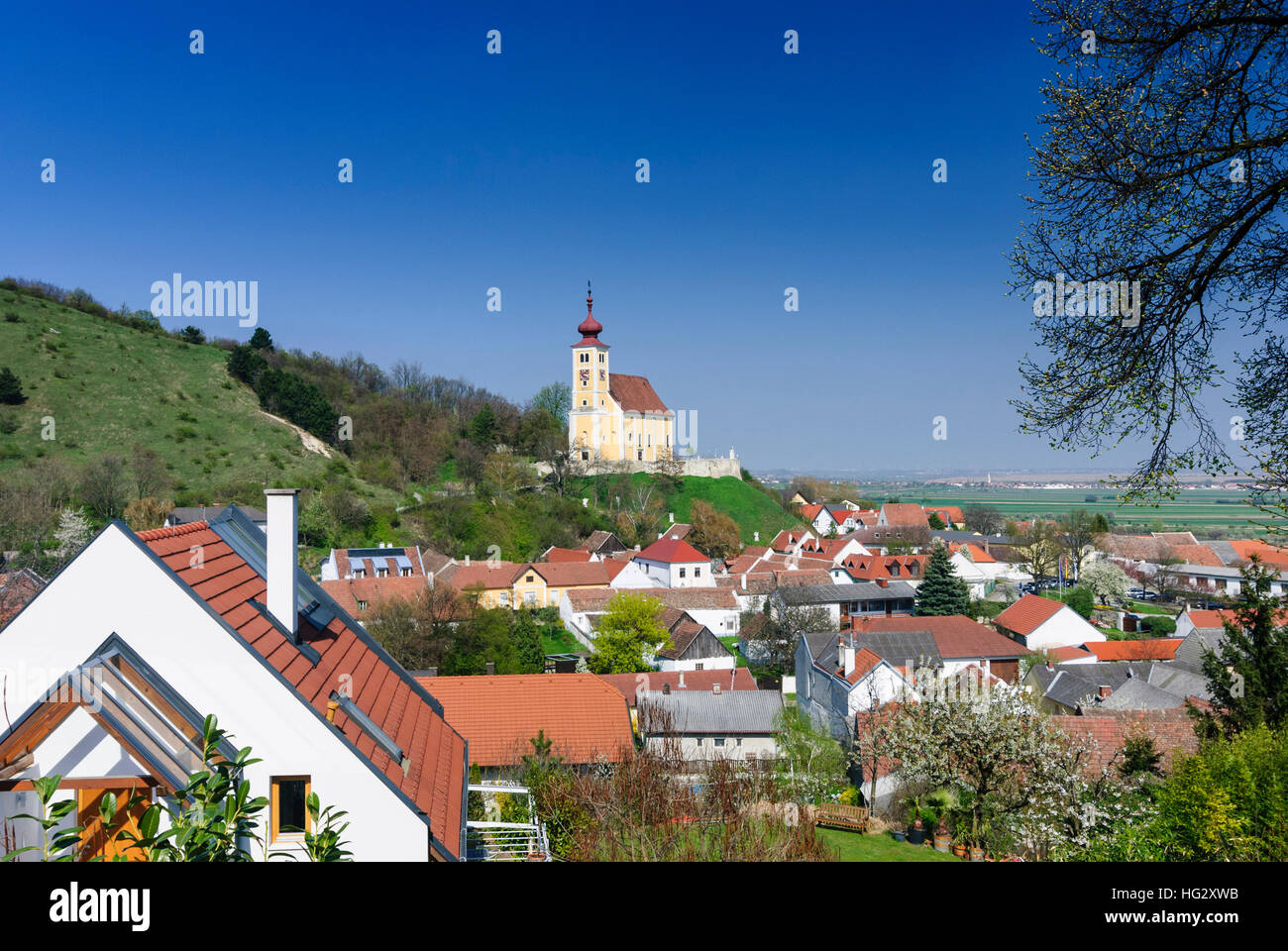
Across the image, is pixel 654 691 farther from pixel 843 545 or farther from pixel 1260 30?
pixel 843 545

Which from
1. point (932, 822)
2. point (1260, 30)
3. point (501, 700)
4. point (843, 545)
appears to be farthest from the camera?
point (843, 545)

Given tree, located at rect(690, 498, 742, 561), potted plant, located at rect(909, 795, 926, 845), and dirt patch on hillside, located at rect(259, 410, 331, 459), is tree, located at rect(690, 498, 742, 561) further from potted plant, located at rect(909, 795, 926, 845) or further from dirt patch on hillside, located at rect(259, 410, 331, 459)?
potted plant, located at rect(909, 795, 926, 845)

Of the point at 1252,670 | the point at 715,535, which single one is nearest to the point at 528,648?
the point at 1252,670

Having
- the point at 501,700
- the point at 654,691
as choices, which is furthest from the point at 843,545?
the point at 501,700

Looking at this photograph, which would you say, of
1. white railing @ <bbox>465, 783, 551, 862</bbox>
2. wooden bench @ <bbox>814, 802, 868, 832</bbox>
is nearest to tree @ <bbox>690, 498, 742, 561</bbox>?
wooden bench @ <bbox>814, 802, 868, 832</bbox>

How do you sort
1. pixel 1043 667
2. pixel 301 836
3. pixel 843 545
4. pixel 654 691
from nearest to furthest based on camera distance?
pixel 301 836 < pixel 654 691 < pixel 1043 667 < pixel 843 545

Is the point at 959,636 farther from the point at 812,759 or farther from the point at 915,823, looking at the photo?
the point at 915,823
